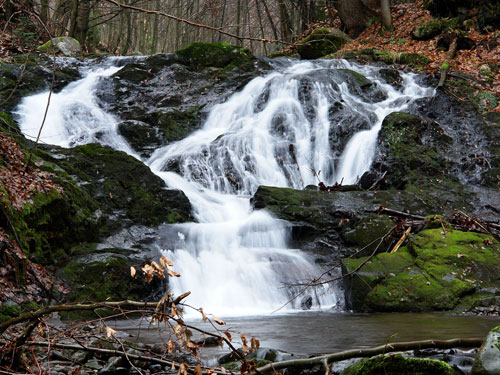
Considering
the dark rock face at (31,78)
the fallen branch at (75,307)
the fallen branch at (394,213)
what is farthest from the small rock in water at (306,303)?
the dark rock face at (31,78)

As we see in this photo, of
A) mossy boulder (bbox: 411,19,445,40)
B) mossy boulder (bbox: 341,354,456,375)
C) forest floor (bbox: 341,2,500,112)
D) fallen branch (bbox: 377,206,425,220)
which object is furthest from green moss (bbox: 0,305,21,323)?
mossy boulder (bbox: 411,19,445,40)

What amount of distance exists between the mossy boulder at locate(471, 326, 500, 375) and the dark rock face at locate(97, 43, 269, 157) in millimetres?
11062

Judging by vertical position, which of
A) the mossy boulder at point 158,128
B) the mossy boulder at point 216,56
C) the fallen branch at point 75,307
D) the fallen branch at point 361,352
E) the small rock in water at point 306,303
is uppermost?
the mossy boulder at point 216,56

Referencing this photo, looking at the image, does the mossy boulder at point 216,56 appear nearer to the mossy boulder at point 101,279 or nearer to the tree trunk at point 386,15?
the tree trunk at point 386,15

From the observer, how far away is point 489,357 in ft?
9.39

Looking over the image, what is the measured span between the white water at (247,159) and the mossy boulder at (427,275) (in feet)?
2.52

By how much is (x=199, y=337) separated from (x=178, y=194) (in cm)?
530

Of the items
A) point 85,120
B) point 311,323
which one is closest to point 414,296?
point 311,323

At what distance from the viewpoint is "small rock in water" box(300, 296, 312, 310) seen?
7.49m

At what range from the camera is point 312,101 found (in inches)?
576

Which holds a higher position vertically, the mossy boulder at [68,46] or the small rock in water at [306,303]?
the mossy boulder at [68,46]

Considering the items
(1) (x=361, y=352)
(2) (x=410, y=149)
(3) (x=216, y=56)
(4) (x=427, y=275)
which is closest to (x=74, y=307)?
(1) (x=361, y=352)

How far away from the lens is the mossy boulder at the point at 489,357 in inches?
110

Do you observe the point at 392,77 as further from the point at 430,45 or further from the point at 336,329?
the point at 336,329
